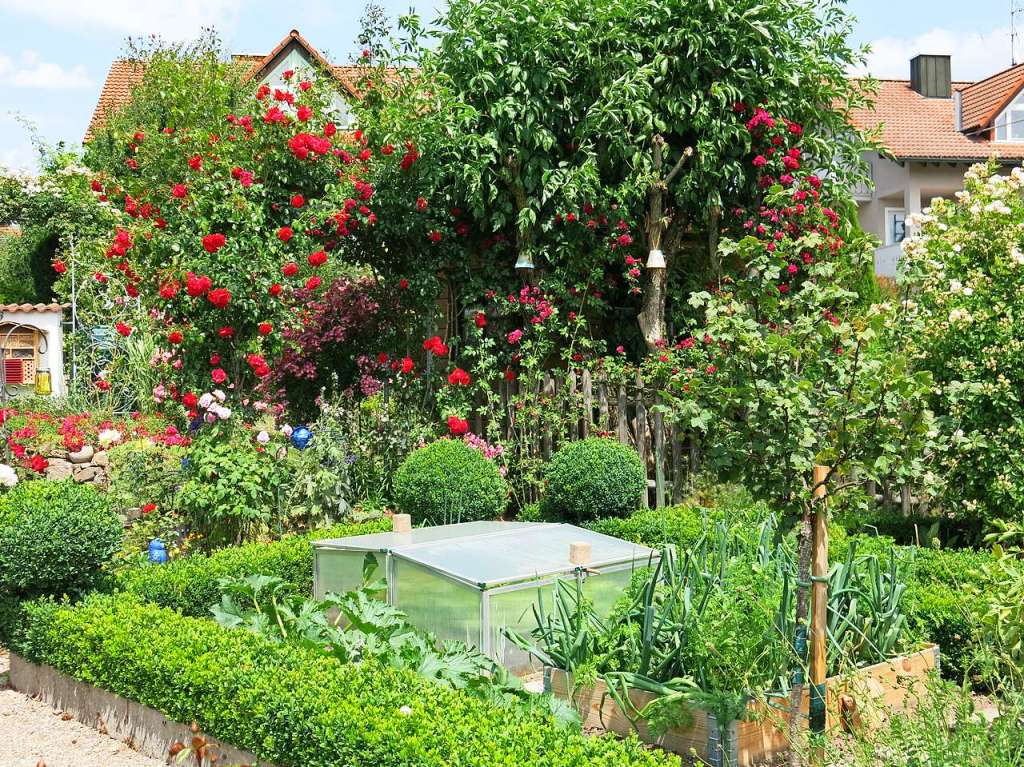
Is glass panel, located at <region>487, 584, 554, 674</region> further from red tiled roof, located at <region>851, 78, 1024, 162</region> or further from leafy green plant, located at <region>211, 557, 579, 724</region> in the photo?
red tiled roof, located at <region>851, 78, 1024, 162</region>

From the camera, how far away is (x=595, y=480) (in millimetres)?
7520

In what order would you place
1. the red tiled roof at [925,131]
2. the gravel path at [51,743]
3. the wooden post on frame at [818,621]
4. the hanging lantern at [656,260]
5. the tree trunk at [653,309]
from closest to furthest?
the wooden post on frame at [818,621]
the gravel path at [51,743]
the hanging lantern at [656,260]
the tree trunk at [653,309]
the red tiled roof at [925,131]

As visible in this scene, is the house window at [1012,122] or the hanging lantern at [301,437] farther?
the house window at [1012,122]

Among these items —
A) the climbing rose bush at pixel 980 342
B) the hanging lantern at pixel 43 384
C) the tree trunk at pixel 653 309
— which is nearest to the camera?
the climbing rose bush at pixel 980 342

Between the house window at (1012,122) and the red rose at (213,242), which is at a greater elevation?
the house window at (1012,122)

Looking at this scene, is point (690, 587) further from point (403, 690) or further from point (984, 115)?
point (984, 115)

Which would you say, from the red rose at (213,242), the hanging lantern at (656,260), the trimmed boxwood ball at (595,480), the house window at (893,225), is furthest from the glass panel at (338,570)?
the house window at (893,225)

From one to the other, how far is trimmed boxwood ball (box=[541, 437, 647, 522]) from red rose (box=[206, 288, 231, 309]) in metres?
→ 2.96

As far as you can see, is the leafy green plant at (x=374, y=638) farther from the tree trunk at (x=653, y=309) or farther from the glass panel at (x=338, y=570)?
the tree trunk at (x=653, y=309)

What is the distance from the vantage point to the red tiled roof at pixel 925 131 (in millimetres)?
22016

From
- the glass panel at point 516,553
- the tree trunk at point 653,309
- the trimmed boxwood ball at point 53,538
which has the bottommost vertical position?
the glass panel at point 516,553

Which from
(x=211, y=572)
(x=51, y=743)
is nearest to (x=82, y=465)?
(x=211, y=572)

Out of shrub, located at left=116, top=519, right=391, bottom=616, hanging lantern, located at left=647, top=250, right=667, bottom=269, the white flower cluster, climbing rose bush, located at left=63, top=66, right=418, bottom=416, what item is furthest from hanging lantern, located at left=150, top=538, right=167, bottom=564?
hanging lantern, located at left=647, top=250, right=667, bottom=269

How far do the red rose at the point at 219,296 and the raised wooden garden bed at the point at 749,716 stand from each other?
14.9 feet
